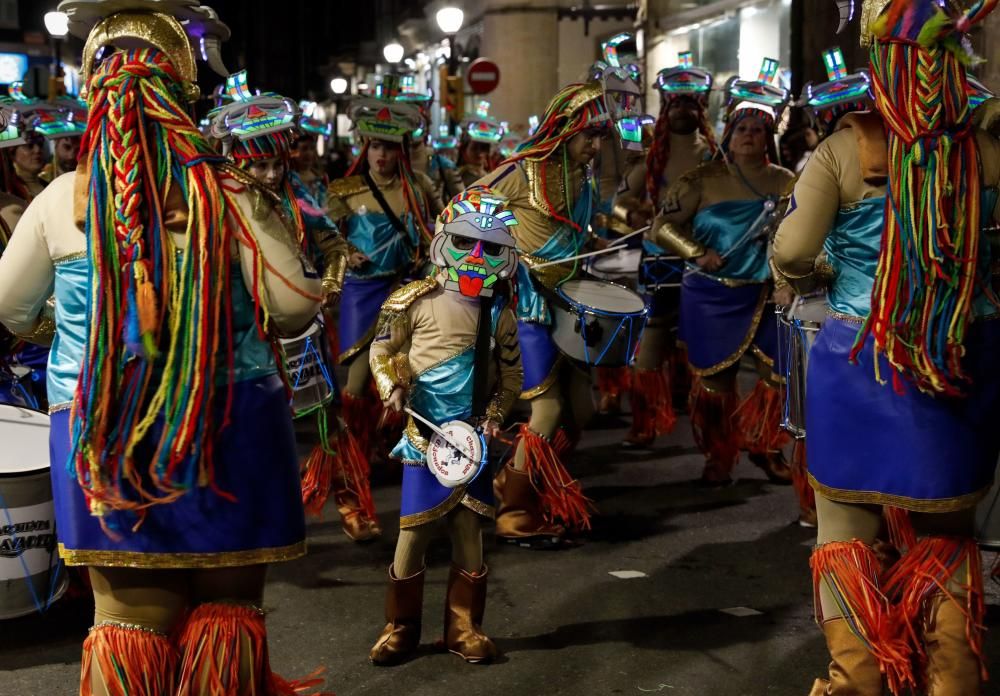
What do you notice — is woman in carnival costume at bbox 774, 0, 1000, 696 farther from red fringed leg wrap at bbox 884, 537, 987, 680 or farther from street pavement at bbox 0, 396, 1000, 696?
street pavement at bbox 0, 396, 1000, 696

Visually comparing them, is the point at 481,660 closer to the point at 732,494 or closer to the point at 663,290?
the point at 732,494

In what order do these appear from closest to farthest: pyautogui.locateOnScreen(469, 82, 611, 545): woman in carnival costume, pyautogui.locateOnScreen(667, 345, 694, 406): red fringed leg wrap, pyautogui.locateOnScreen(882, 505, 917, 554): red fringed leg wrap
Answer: pyautogui.locateOnScreen(882, 505, 917, 554): red fringed leg wrap, pyautogui.locateOnScreen(469, 82, 611, 545): woman in carnival costume, pyautogui.locateOnScreen(667, 345, 694, 406): red fringed leg wrap

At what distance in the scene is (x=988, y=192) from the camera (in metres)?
3.89

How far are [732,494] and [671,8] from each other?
12468 mm

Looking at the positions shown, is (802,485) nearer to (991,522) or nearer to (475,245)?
Answer: (991,522)

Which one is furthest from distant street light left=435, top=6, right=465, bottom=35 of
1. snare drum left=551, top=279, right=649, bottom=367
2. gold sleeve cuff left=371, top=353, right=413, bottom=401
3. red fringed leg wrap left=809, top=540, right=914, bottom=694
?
red fringed leg wrap left=809, top=540, right=914, bottom=694

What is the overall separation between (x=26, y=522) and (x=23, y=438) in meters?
0.36

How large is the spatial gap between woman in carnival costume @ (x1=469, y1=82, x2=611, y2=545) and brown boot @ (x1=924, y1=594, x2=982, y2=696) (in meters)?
2.74

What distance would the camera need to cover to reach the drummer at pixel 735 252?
7.32m

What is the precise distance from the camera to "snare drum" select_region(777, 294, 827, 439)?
4414mm

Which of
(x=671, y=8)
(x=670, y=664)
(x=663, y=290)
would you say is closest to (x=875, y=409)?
(x=670, y=664)

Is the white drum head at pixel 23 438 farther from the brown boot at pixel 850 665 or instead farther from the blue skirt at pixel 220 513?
the brown boot at pixel 850 665

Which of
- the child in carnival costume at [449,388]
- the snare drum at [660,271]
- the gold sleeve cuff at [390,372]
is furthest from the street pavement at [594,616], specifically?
the snare drum at [660,271]

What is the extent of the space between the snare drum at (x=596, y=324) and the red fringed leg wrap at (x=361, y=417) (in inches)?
52.7
